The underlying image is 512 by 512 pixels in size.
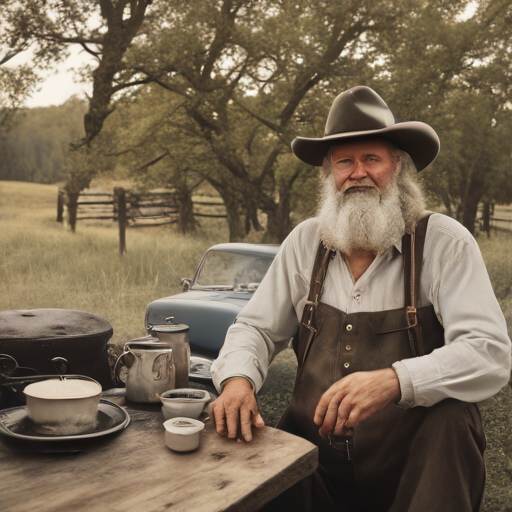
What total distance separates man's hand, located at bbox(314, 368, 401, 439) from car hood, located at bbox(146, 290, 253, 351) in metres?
2.00

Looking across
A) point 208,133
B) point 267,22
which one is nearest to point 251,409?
point 208,133

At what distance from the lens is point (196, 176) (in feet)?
20.8

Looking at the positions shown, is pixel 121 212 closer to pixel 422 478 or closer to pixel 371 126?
pixel 371 126

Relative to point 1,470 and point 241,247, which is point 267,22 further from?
point 1,470

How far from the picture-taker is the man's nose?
1994mm

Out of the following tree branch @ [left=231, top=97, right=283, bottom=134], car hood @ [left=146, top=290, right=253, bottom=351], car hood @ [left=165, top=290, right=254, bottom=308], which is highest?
tree branch @ [left=231, top=97, right=283, bottom=134]

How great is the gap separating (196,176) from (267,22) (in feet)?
5.86

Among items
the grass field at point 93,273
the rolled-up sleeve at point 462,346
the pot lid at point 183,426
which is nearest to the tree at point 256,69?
the grass field at point 93,273

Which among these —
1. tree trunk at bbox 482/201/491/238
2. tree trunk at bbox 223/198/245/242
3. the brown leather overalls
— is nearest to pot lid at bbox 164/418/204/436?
the brown leather overalls

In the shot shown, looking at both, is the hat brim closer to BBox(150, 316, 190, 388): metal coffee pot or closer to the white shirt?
the white shirt

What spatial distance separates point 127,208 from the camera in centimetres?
596

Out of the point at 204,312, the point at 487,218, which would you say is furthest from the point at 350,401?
the point at 487,218

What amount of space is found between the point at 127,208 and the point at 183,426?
4.95m

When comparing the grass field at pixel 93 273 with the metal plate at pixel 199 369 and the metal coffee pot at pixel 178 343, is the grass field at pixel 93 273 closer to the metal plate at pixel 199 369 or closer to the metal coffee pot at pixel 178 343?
the metal plate at pixel 199 369
